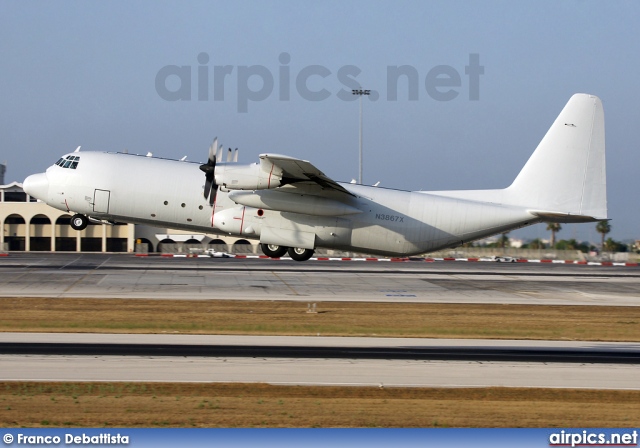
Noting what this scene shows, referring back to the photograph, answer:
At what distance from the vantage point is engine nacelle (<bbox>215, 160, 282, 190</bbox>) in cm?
2939

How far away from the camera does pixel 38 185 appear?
1366 inches

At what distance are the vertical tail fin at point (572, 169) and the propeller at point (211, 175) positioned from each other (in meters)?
14.0

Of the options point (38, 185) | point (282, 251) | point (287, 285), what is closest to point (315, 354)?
point (282, 251)

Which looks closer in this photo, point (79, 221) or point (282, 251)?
Answer: point (282, 251)

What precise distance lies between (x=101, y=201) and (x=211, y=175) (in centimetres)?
511

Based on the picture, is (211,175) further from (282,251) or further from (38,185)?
(38,185)

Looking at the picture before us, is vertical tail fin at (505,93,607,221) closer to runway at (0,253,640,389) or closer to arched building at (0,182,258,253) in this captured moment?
runway at (0,253,640,389)

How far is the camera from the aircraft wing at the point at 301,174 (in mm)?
29058

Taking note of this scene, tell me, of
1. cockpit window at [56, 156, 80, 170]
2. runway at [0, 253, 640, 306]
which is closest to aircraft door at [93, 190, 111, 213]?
cockpit window at [56, 156, 80, 170]

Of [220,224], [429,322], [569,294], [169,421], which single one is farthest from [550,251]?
[169,421]

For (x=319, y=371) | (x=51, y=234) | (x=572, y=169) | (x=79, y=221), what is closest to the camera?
(x=319, y=371)

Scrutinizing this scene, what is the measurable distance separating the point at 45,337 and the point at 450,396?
18114 millimetres

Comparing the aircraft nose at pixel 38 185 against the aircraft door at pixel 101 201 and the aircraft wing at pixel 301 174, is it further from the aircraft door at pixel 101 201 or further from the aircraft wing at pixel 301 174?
the aircraft wing at pixel 301 174

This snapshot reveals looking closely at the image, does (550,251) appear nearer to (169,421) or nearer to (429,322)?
(429,322)
